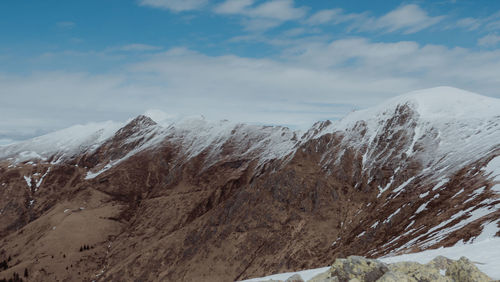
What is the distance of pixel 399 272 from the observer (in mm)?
17750

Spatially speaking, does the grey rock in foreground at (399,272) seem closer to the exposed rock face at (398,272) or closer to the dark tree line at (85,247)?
the exposed rock face at (398,272)

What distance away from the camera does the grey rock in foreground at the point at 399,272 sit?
17531 millimetres

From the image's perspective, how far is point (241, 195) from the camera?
171875mm

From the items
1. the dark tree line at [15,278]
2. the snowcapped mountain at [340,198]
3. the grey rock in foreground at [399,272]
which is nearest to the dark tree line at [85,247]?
the snowcapped mountain at [340,198]

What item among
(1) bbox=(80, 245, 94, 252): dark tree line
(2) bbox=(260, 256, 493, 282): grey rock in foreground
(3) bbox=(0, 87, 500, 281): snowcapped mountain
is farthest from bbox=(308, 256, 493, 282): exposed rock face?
(1) bbox=(80, 245, 94, 252): dark tree line

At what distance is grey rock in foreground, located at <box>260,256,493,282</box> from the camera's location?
17531 mm

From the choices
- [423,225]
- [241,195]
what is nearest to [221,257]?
[241,195]

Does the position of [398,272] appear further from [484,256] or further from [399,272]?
[484,256]

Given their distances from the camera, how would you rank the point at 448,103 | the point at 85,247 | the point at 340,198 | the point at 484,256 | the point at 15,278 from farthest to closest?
1. the point at 85,247
2. the point at 15,278
3. the point at 448,103
4. the point at 340,198
5. the point at 484,256

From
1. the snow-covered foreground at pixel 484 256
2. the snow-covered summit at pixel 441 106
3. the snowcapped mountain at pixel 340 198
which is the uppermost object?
the snow-covered summit at pixel 441 106

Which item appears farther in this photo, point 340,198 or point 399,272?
point 340,198

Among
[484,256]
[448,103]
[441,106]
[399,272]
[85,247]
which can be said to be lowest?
[85,247]

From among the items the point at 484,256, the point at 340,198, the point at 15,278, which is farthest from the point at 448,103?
the point at 15,278

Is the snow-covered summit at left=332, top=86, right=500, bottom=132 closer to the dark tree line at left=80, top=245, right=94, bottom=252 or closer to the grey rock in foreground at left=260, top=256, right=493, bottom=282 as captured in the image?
the dark tree line at left=80, top=245, right=94, bottom=252
